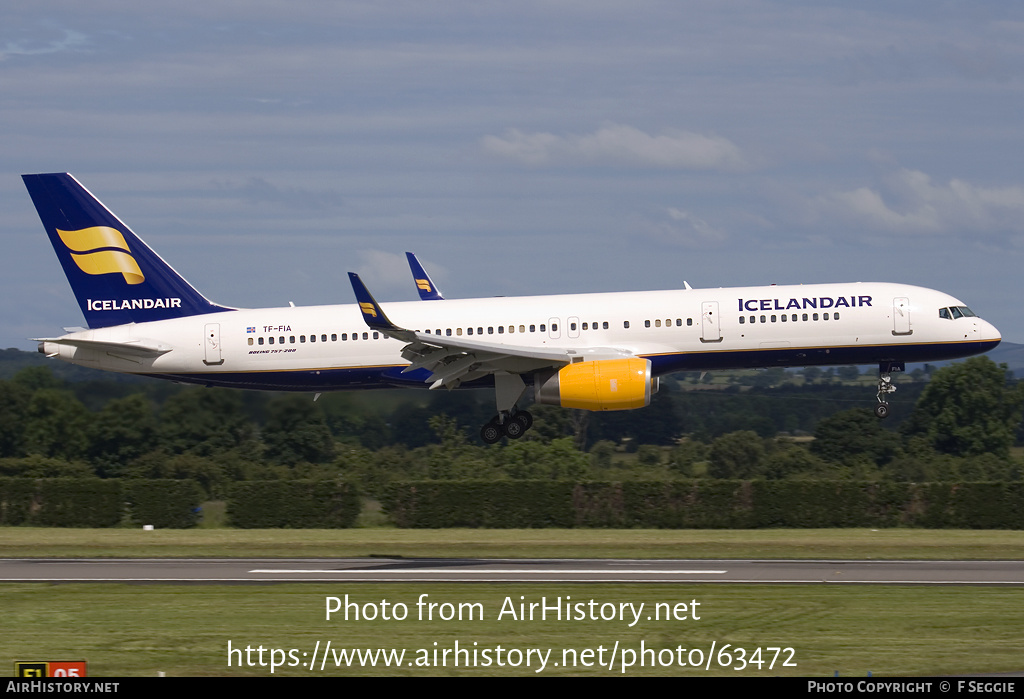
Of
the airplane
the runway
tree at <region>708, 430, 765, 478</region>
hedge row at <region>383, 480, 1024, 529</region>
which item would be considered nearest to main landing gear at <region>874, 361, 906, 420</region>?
the airplane

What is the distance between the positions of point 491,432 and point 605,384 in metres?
5.07

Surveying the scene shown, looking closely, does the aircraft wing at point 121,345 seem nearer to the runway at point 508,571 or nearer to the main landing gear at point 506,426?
the runway at point 508,571

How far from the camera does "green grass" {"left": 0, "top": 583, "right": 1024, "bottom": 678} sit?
20.1 m

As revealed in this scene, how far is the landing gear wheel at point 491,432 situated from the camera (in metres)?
39.0

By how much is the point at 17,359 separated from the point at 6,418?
23.8 metres

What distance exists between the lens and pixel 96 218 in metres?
41.5

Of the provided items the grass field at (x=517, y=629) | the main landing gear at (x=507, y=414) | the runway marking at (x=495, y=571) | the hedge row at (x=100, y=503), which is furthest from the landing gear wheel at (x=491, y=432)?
the hedge row at (x=100, y=503)

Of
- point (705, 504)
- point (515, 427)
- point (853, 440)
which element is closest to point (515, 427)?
point (515, 427)

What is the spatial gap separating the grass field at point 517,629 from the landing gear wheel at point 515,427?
981cm

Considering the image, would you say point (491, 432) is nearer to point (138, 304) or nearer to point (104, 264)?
point (138, 304)

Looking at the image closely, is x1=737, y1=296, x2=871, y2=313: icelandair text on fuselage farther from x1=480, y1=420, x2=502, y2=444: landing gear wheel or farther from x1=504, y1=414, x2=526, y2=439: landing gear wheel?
x1=480, y1=420, x2=502, y2=444: landing gear wheel

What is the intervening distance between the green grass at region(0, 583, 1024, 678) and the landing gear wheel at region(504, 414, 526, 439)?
9.81 meters

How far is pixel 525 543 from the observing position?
40.7m
